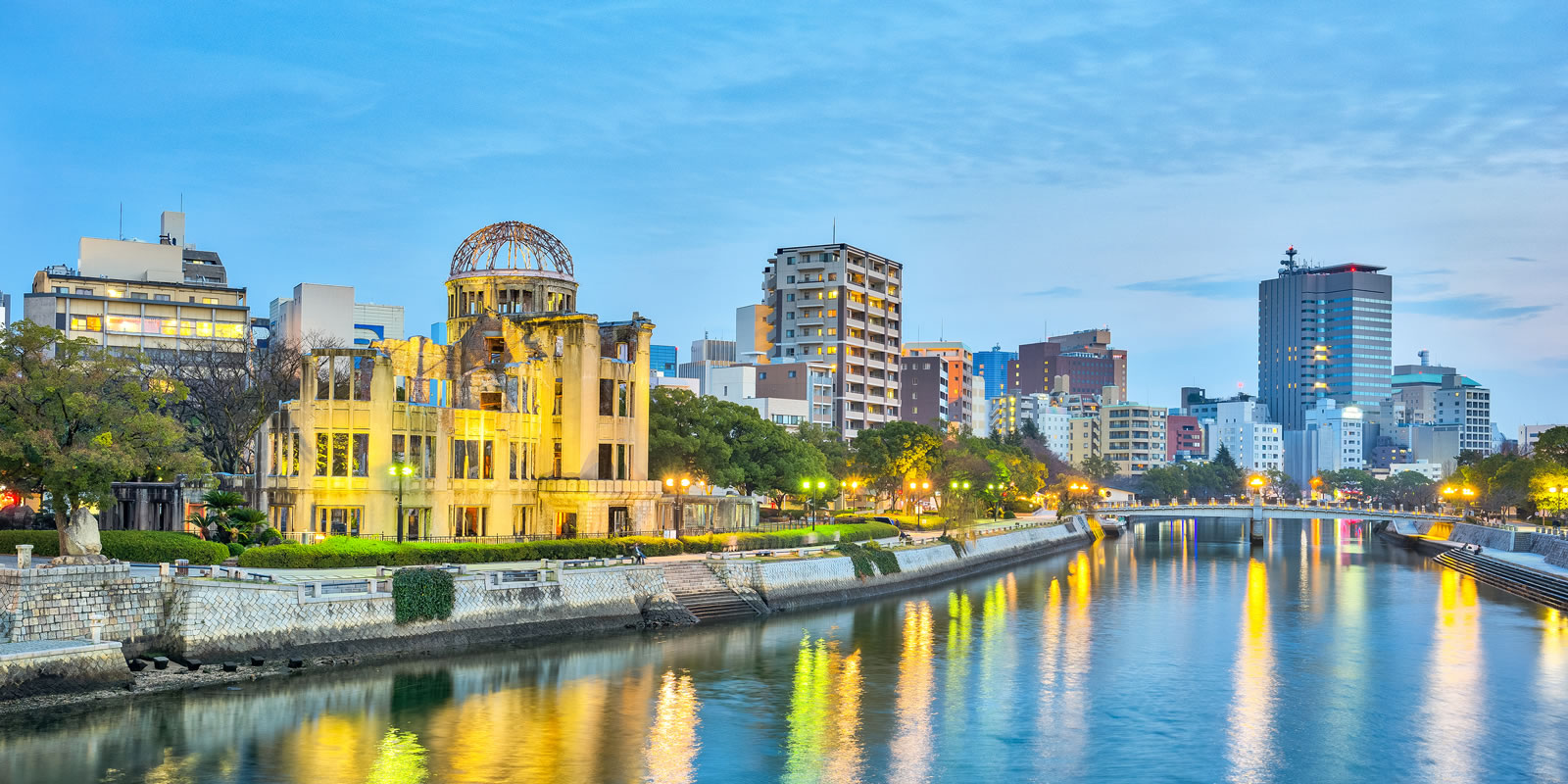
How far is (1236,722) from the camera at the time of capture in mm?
44531

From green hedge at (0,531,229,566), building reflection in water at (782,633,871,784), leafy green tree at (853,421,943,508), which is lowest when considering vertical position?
building reflection in water at (782,633,871,784)

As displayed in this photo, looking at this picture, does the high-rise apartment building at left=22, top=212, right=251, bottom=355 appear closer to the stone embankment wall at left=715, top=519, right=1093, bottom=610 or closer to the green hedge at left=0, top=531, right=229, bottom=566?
the stone embankment wall at left=715, top=519, right=1093, bottom=610

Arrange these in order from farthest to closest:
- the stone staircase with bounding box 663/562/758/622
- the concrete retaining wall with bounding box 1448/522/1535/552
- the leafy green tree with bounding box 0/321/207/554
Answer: the concrete retaining wall with bounding box 1448/522/1535/552 < the stone staircase with bounding box 663/562/758/622 < the leafy green tree with bounding box 0/321/207/554

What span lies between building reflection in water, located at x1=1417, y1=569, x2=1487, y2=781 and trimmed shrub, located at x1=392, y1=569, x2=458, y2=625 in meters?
35.7

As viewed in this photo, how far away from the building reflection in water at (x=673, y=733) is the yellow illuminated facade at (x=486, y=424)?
22505 millimetres

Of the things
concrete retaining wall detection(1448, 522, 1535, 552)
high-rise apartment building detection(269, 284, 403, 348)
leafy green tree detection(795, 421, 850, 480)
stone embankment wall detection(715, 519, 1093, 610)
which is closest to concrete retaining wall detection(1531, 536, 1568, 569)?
concrete retaining wall detection(1448, 522, 1535, 552)

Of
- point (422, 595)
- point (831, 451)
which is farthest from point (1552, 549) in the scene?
point (422, 595)

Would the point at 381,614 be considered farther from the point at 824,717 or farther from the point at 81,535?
the point at 824,717

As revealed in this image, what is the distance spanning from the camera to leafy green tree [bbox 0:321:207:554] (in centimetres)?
4578

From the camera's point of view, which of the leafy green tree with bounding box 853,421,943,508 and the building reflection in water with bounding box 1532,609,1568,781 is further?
the leafy green tree with bounding box 853,421,943,508

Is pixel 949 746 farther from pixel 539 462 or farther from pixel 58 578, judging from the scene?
pixel 539 462

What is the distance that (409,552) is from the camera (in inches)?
2228

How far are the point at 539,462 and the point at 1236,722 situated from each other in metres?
42.8

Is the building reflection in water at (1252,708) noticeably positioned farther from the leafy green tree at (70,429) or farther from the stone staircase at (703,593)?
the leafy green tree at (70,429)
